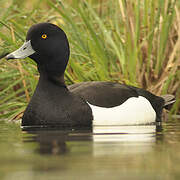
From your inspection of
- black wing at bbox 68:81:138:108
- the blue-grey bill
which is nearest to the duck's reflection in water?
black wing at bbox 68:81:138:108

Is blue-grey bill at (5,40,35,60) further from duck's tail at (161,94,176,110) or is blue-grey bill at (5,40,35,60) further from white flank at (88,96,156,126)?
duck's tail at (161,94,176,110)

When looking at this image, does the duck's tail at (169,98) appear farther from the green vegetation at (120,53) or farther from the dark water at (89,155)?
the dark water at (89,155)

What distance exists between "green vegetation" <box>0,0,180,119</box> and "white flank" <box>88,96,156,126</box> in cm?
67

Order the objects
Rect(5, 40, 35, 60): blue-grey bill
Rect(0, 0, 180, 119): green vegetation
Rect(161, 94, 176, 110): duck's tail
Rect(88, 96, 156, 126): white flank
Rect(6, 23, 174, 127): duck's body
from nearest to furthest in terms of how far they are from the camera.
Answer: Rect(6, 23, 174, 127): duck's body, Rect(88, 96, 156, 126): white flank, Rect(5, 40, 35, 60): blue-grey bill, Rect(161, 94, 176, 110): duck's tail, Rect(0, 0, 180, 119): green vegetation

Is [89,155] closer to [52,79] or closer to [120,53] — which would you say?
[52,79]

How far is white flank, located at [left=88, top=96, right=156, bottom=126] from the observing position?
5.97 metres

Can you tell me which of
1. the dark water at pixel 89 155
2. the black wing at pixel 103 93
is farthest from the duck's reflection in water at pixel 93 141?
the black wing at pixel 103 93

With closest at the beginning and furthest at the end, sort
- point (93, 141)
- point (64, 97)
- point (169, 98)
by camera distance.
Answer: point (93, 141) < point (64, 97) < point (169, 98)

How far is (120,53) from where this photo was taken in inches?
296

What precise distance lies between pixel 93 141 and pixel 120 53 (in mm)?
3322

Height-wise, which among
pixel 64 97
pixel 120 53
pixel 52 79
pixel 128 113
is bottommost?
pixel 128 113

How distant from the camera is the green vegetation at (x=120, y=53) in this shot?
7.16 meters

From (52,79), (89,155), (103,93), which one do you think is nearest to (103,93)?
(103,93)

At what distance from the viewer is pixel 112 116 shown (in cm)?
606
